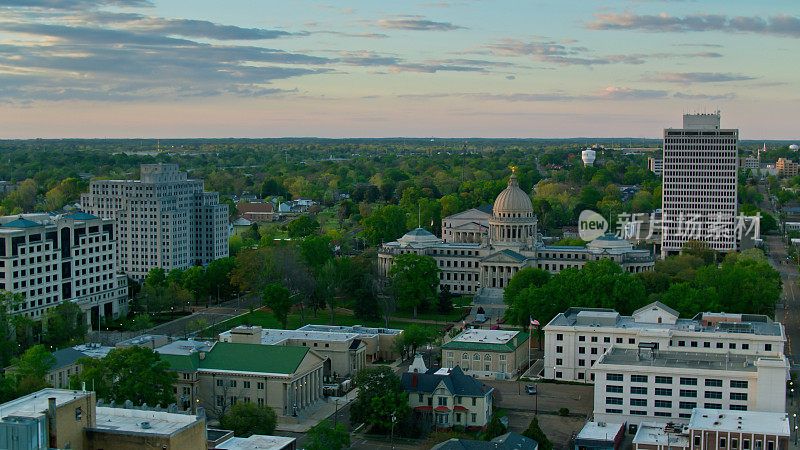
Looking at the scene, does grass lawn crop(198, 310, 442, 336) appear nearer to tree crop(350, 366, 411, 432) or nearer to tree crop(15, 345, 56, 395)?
tree crop(15, 345, 56, 395)

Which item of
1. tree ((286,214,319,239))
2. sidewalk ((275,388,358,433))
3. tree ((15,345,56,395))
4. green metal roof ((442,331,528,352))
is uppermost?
tree ((286,214,319,239))

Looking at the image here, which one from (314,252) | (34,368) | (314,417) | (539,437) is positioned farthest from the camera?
(314,252)

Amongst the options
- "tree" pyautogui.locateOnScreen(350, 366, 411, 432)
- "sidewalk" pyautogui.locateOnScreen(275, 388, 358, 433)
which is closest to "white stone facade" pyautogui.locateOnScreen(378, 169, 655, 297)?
"sidewalk" pyautogui.locateOnScreen(275, 388, 358, 433)

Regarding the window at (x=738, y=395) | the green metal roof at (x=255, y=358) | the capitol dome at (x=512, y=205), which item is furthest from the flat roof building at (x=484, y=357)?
the capitol dome at (x=512, y=205)

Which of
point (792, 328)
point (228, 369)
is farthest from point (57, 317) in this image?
point (792, 328)

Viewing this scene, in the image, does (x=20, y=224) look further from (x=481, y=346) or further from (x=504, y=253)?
(x=504, y=253)

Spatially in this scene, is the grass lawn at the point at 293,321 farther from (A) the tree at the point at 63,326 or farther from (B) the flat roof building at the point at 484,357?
(B) the flat roof building at the point at 484,357

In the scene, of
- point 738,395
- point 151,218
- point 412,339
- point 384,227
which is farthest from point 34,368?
point 384,227
